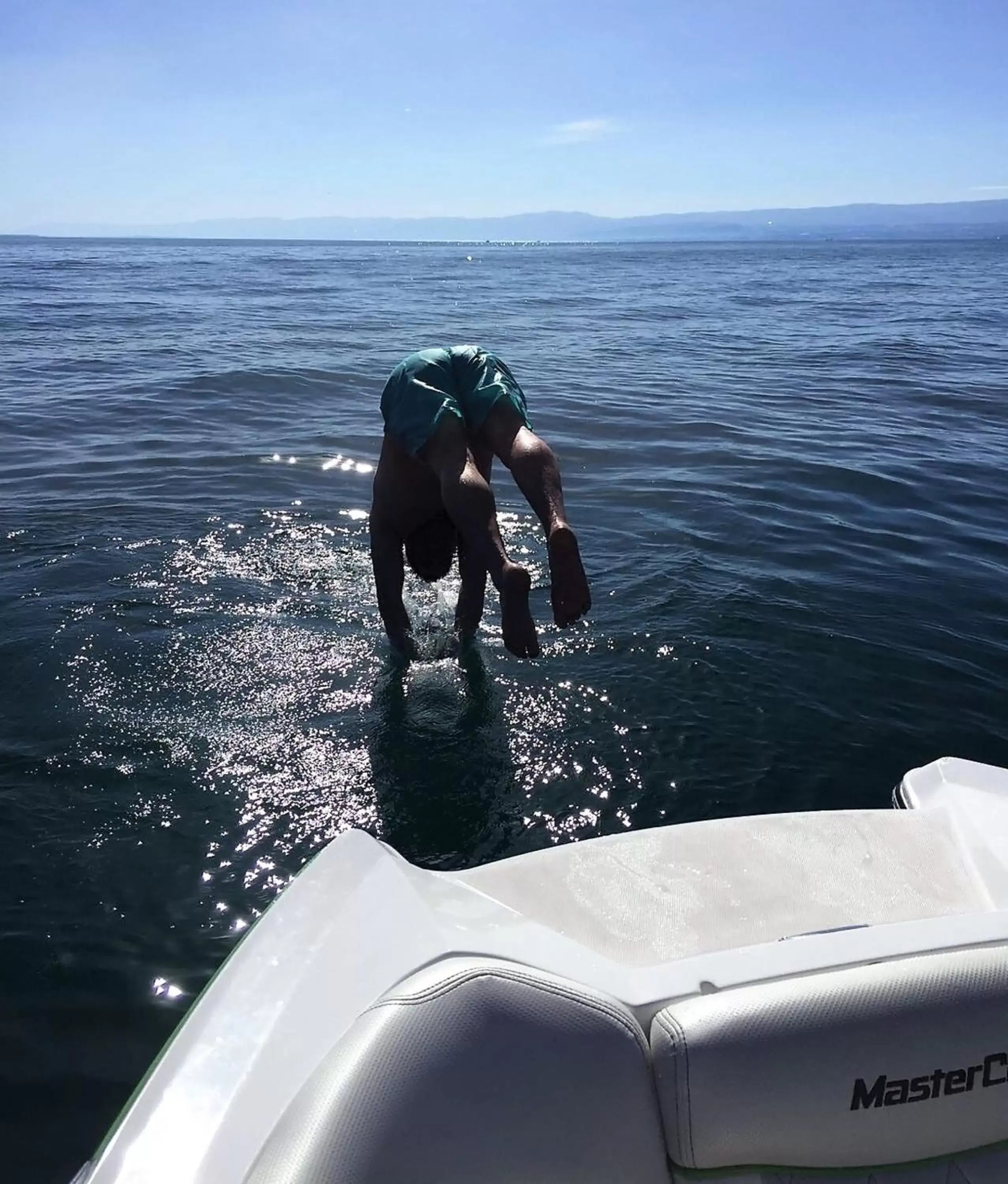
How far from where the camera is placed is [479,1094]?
5.95 ft

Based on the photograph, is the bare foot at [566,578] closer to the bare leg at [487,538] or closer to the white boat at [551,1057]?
the bare leg at [487,538]

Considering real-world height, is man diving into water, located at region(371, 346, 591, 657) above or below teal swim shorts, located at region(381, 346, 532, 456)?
below

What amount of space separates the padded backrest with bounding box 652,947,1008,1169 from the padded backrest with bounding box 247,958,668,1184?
10 cm

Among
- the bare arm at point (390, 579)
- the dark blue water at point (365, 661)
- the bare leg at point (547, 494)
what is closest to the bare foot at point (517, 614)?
the bare leg at point (547, 494)

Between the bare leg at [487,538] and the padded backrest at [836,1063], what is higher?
the bare leg at [487,538]

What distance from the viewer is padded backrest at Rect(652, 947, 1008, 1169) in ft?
6.39

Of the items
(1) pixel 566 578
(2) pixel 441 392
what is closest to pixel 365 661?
(2) pixel 441 392

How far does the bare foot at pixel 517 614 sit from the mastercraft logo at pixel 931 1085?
85.2 inches

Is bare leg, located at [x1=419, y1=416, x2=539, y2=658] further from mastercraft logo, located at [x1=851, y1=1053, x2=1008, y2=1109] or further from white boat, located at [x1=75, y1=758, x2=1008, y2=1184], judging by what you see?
mastercraft logo, located at [x1=851, y1=1053, x2=1008, y2=1109]

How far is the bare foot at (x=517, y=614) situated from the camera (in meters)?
Answer: 3.82

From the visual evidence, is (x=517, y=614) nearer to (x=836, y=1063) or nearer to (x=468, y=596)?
(x=468, y=596)

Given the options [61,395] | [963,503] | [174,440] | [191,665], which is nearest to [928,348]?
[963,503]

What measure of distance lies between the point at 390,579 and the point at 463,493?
161cm

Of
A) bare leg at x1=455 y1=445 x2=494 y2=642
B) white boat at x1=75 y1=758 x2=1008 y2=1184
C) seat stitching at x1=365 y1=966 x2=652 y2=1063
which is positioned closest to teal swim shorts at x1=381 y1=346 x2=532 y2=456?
bare leg at x1=455 y1=445 x2=494 y2=642
